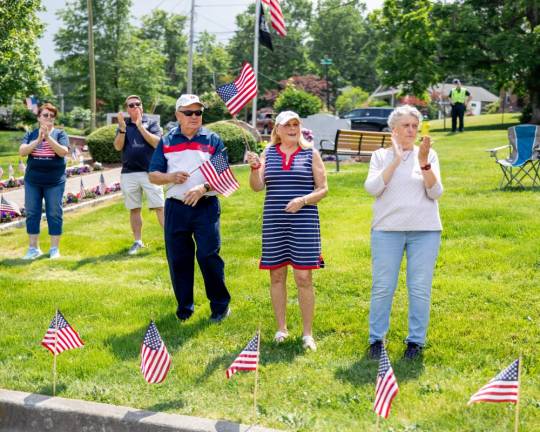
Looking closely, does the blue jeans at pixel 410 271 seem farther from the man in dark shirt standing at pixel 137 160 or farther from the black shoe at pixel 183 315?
the man in dark shirt standing at pixel 137 160

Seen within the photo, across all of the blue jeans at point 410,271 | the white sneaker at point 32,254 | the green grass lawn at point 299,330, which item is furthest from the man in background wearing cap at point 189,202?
the white sneaker at point 32,254

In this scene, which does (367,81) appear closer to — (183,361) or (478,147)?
(478,147)

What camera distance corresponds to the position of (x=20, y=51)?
28766 millimetres

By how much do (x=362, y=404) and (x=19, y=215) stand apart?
8779 millimetres

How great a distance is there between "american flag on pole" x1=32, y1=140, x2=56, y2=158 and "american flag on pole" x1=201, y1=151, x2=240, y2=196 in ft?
11.1

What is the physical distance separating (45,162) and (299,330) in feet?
13.9

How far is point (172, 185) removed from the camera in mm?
5840

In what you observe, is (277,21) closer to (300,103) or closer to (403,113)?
(403,113)

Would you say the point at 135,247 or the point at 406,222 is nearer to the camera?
the point at 406,222

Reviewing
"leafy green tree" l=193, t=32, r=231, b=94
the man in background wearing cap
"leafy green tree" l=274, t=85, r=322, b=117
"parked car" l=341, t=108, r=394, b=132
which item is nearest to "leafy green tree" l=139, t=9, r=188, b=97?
"leafy green tree" l=193, t=32, r=231, b=94

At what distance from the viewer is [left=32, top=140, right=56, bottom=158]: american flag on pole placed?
27.2 feet

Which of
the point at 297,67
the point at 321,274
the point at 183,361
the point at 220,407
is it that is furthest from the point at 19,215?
the point at 297,67

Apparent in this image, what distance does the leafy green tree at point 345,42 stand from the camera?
8488cm

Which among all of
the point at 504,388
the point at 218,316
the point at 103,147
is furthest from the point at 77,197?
the point at 504,388
